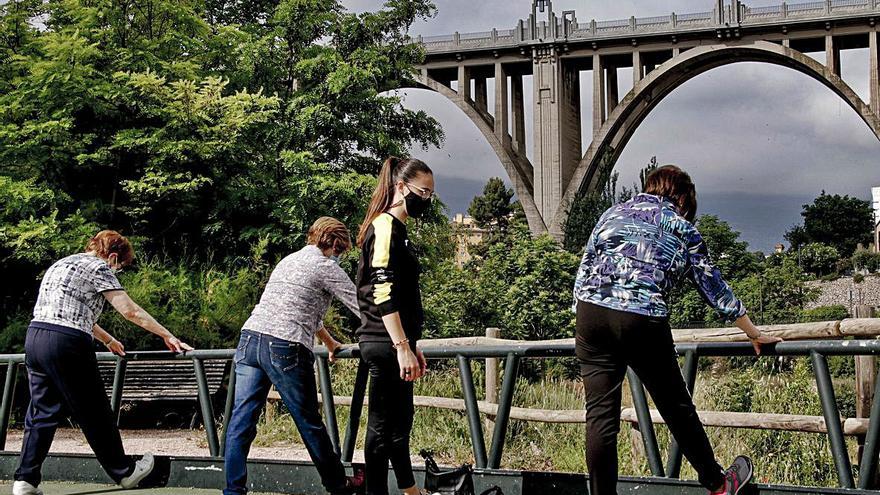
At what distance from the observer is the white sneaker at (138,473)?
488 centimetres

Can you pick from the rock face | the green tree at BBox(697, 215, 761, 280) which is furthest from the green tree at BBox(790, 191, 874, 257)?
the green tree at BBox(697, 215, 761, 280)

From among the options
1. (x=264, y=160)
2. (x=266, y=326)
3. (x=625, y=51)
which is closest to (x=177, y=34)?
(x=264, y=160)

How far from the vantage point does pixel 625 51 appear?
3866 cm

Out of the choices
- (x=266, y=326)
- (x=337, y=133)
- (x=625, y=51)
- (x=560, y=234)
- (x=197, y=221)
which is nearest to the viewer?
(x=266, y=326)

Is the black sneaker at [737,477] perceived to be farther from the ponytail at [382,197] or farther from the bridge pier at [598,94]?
the bridge pier at [598,94]

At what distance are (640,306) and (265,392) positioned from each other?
1661mm

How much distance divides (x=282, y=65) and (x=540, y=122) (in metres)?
24.9

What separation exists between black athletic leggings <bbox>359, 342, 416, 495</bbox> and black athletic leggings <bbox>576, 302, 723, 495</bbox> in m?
0.69

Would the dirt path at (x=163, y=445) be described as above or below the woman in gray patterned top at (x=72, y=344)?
below

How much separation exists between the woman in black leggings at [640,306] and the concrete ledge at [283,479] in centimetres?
44

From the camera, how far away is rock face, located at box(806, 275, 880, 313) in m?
43.2

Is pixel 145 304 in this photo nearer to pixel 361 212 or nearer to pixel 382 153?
pixel 361 212

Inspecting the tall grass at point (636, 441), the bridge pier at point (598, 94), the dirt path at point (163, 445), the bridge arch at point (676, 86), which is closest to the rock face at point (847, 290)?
the bridge arch at point (676, 86)

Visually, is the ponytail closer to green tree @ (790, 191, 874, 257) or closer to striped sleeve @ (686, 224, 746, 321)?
striped sleeve @ (686, 224, 746, 321)
